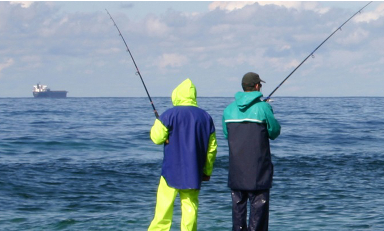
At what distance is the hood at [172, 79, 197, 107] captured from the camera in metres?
6.33

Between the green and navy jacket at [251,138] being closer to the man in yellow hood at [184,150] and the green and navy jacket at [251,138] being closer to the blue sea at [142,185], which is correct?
the man in yellow hood at [184,150]

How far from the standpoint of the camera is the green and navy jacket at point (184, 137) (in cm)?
623

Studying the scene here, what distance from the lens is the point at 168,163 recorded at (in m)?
6.34

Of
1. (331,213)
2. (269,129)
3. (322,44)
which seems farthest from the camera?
(331,213)

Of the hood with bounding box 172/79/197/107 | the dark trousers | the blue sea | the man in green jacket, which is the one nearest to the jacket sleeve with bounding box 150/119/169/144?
the hood with bounding box 172/79/197/107

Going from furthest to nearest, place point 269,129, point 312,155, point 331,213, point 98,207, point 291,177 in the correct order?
point 312,155 → point 291,177 → point 98,207 → point 331,213 → point 269,129

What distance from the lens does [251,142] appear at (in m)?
6.23

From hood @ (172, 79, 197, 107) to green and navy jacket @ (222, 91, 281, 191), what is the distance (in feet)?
1.28

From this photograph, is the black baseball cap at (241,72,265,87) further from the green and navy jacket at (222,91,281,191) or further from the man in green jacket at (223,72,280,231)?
the green and navy jacket at (222,91,281,191)

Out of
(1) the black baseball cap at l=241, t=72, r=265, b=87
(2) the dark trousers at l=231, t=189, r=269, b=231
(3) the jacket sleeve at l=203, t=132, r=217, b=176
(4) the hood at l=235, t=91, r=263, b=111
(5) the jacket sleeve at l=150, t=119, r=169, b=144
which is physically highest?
(1) the black baseball cap at l=241, t=72, r=265, b=87

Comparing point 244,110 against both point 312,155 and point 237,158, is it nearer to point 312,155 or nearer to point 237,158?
point 237,158

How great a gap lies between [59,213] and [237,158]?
200 inches

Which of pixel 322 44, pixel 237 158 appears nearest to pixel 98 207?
pixel 322 44

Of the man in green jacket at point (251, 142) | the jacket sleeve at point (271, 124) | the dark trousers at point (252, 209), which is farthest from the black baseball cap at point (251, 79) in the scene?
the dark trousers at point (252, 209)
